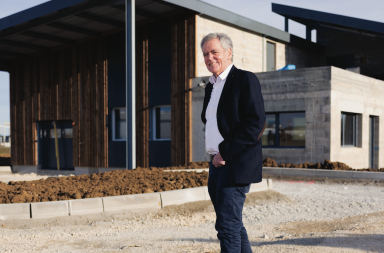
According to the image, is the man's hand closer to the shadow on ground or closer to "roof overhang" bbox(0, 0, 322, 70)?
the shadow on ground

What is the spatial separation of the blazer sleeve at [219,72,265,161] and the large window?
1169 cm

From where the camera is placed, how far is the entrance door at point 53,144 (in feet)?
64.8

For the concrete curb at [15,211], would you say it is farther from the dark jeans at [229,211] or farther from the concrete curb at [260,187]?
the concrete curb at [260,187]

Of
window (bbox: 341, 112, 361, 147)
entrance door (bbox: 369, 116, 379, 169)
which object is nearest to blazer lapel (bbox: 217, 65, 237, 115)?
window (bbox: 341, 112, 361, 147)

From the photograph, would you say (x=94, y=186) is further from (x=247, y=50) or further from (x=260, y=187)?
(x=247, y=50)

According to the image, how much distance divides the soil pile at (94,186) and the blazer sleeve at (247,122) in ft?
14.9

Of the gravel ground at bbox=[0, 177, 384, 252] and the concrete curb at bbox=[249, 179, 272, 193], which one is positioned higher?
the concrete curb at bbox=[249, 179, 272, 193]

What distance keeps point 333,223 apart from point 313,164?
7168mm

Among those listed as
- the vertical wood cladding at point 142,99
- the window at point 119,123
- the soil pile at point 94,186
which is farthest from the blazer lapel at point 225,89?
the window at point 119,123

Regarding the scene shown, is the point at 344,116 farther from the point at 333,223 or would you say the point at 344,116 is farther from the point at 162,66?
the point at 333,223

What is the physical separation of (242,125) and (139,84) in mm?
14525

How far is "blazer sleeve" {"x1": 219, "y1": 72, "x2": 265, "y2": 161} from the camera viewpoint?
2641 millimetres

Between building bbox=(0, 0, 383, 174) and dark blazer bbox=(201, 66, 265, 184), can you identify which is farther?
building bbox=(0, 0, 383, 174)

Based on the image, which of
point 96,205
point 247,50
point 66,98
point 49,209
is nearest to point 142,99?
point 66,98
